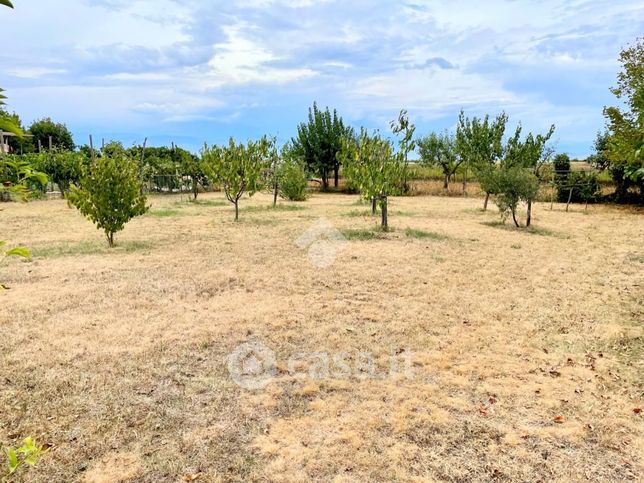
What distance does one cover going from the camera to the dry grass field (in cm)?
351

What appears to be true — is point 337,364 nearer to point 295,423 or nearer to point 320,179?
point 295,423

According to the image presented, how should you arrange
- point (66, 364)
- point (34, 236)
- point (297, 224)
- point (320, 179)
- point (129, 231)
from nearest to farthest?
point (66, 364)
point (34, 236)
point (129, 231)
point (297, 224)
point (320, 179)

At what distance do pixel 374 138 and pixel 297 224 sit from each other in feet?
13.5

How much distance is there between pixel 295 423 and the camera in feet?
13.0

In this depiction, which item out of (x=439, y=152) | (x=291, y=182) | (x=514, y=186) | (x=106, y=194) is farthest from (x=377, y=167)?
(x=439, y=152)

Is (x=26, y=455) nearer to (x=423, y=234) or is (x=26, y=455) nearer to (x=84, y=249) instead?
(x=84, y=249)

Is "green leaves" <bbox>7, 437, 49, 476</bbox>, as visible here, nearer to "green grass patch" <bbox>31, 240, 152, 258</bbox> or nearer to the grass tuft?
"green grass patch" <bbox>31, 240, 152, 258</bbox>

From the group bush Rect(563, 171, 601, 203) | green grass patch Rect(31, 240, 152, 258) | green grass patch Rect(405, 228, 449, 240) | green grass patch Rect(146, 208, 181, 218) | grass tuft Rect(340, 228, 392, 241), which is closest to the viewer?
green grass patch Rect(31, 240, 152, 258)

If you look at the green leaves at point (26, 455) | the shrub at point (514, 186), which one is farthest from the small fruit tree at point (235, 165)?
the green leaves at point (26, 455)

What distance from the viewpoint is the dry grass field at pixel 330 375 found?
351cm

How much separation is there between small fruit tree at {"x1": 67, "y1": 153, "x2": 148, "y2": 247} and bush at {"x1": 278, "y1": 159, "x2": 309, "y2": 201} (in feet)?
41.0

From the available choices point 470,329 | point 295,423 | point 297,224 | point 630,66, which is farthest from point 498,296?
point 630,66

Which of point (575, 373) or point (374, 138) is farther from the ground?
point (374, 138)

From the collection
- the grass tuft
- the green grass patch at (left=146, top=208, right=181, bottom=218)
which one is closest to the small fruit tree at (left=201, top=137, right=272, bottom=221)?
the green grass patch at (left=146, top=208, right=181, bottom=218)
